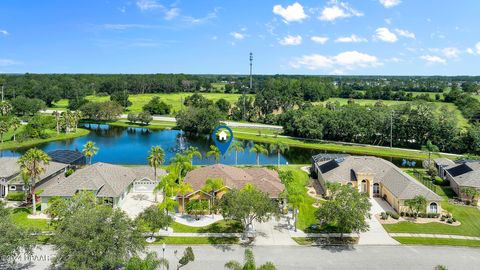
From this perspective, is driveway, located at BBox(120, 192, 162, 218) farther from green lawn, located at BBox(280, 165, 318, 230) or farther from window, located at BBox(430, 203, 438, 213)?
window, located at BBox(430, 203, 438, 213)

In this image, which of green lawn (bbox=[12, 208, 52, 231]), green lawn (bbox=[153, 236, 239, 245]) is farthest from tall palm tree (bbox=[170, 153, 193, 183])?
green lawn (bbox=[12, 208, 52, 231])

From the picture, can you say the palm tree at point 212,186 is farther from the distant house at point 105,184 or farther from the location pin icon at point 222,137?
the location pin icon at point 222,137

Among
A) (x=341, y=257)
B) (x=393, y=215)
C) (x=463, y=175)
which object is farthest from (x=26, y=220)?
(x=463, y=175)

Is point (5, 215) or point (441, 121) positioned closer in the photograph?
point (5, 215)

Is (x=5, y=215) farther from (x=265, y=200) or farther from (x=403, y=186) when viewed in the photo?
(x=403, y=186)

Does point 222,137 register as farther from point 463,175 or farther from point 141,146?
point 463,175

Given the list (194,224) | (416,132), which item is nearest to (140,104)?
(416,132)
